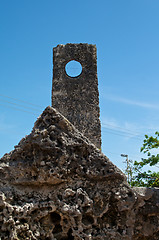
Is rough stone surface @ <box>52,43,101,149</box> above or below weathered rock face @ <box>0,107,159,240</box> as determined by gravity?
above

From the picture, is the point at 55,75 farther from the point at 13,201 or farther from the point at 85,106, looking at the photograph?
the point at 13,201

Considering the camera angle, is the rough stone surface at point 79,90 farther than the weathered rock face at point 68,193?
Yes

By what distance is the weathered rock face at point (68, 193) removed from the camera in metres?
2.40

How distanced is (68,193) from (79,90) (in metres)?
7.80

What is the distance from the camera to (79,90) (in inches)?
397

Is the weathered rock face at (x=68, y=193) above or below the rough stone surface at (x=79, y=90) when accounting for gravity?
below

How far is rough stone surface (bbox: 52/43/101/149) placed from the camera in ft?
31.5

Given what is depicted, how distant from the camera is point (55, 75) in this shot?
1034 cm

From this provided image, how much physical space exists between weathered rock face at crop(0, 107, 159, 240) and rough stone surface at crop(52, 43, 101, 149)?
667 cm

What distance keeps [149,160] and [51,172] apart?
992cm

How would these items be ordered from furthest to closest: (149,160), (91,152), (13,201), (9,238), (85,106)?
(149,160), (85,106), (91,152), (13,201), (9,238)

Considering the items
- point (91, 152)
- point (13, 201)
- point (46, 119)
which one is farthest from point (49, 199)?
point (46, 119)

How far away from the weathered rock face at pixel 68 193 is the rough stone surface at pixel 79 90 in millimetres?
6668

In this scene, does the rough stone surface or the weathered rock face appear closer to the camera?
the weathered rock face
